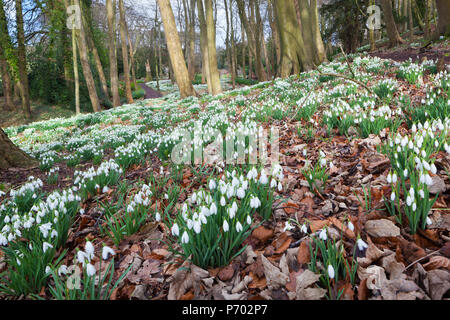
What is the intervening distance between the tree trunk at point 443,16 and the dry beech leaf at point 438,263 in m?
12.5

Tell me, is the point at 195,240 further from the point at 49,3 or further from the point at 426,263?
the point at 49,3

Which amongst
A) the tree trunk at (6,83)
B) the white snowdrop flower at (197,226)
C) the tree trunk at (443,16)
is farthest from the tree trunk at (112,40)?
the white snowdrop flower at (197,226)

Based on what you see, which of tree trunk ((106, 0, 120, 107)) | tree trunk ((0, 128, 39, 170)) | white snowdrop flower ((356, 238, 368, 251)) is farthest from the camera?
tree trunk ((106, 0, 120, 107))

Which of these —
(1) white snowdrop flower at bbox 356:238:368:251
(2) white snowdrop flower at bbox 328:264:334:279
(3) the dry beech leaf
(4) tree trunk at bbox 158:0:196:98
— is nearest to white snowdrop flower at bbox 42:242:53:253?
(2) white snowdrop flower at bbox 328:264:334:279

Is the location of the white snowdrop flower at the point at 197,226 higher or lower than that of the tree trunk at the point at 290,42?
lower

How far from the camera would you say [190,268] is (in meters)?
1.39

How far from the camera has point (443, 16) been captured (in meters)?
9.86

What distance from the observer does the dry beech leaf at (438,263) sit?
3.82 ft

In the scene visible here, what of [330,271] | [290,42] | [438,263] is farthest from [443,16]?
[330,271]

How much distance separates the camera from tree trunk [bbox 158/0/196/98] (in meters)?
11.7

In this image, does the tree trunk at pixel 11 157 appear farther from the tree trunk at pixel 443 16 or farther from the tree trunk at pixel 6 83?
the tree trunk at pixel 6 83

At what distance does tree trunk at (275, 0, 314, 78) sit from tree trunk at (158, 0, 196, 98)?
482cm

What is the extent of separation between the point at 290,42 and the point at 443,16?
587cm

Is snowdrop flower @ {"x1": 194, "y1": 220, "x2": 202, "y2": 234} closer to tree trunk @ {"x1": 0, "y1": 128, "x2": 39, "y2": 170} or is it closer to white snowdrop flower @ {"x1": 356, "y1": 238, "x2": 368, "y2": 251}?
white snowdrop flower @ {"x1": 356, "y1": 238, "x2": 368, "y2": 251}
